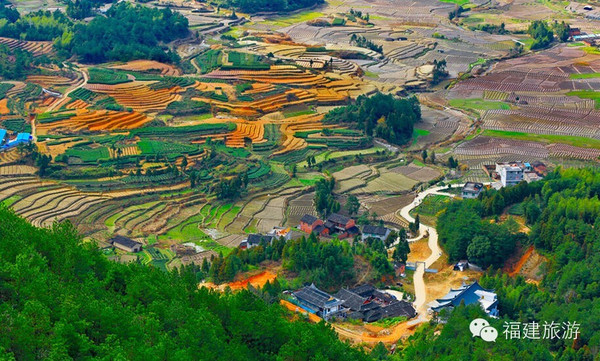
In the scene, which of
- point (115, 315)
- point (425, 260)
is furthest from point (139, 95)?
point (115, 315)

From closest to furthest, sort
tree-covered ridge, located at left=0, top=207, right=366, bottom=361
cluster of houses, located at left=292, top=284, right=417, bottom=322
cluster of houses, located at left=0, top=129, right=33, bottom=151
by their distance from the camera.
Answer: tree-covered ridge, located at left=0, top=207, right=366, bottom=361 → cluster of houses, located at left=292, top=284, right=417, bottom=322 → cluster of houses, located at left=0, top=129, right=33, bottom=151

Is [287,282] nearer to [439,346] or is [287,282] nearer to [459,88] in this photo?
[439,346]

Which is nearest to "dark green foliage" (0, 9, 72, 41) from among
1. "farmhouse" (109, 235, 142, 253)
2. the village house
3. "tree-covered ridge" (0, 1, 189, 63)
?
"tree-covered ridge" (0, 1, 189, 63)

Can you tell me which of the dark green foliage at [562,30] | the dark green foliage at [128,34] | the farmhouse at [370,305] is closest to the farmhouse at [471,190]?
the farmhouse at [370,305]

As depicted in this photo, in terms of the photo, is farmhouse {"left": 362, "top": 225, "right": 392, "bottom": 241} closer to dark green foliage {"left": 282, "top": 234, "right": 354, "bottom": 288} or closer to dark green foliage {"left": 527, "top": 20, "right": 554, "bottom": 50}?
dark green foliage {"left": 282, "top": 234, "right": 354, "bottom": 288}

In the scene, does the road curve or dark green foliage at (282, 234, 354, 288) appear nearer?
the road curve

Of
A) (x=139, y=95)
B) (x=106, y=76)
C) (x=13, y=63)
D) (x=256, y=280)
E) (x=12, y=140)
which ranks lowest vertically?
(x=139, y=95)

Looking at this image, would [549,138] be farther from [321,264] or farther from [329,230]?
[321,264]
